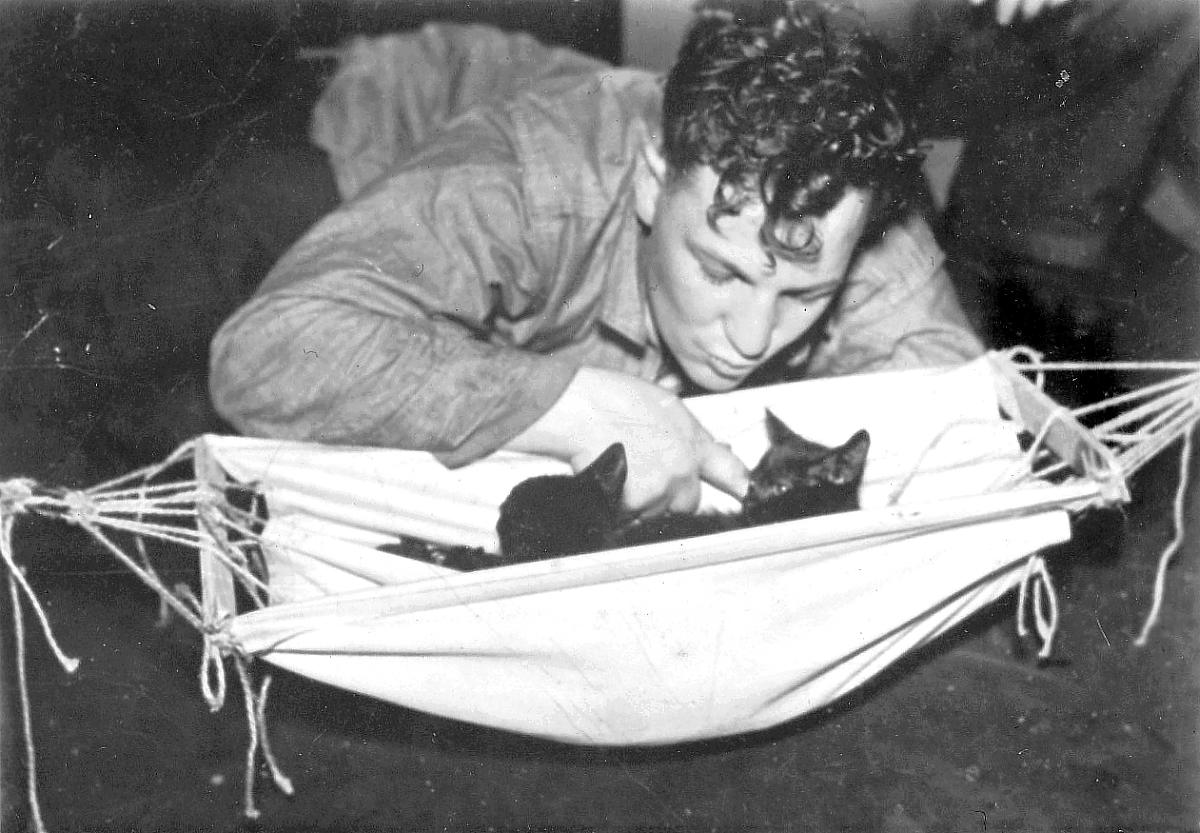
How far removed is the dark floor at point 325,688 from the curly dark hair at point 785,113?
0.44 metres

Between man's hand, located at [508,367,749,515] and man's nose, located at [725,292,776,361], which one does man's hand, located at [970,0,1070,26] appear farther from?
man's hand, located at [508,367,749,515]

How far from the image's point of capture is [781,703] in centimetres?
88

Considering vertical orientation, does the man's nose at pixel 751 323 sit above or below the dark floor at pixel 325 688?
above

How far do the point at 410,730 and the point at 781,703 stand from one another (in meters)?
0.35

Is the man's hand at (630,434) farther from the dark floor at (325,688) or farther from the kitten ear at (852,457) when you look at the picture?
the dark floor at (325,688)

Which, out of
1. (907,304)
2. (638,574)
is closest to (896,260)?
(907,304)

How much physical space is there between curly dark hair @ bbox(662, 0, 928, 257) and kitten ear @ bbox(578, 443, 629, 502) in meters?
0.22

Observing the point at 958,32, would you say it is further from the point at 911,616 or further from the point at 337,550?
the point at 337,550

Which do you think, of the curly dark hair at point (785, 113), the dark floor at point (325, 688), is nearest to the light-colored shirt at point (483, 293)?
the curly dark hair at point (785, 113)

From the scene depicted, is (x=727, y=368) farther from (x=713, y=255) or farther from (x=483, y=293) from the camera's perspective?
(x=483, y=293)

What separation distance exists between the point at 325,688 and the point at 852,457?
21.5 inches

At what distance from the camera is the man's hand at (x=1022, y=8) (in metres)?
1.10

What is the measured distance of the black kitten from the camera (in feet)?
2.81

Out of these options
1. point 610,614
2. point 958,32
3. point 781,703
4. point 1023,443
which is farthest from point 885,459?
point 958,32
